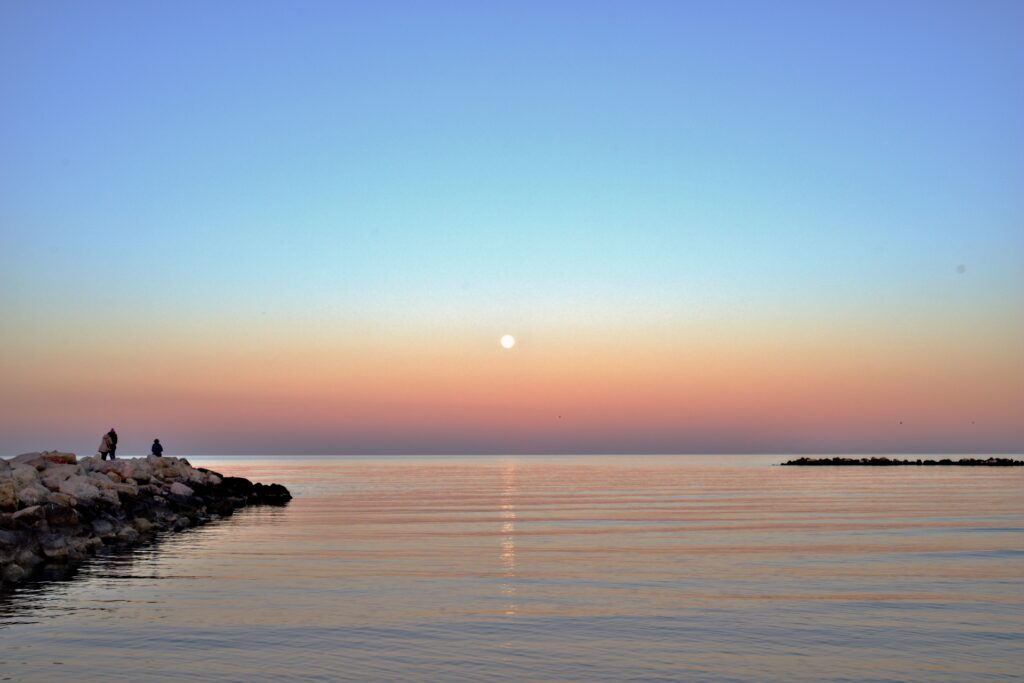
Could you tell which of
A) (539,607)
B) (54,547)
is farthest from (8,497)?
(539,607)

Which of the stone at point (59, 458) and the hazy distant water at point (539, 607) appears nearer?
the hazy distant water at point (539, 607)

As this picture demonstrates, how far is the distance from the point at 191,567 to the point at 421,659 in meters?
14.0

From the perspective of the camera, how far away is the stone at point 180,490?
1875 inches

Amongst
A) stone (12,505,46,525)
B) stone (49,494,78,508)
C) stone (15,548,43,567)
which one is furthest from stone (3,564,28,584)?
stone (49,494,78,508)

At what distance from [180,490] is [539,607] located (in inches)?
1348

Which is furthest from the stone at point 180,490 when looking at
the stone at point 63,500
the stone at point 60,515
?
the stone at point 60,515

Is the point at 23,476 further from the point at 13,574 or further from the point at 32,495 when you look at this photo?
the point at 13,574

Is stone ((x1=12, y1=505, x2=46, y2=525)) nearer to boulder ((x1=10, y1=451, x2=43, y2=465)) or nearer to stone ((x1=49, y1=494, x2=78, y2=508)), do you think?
stone ((x1=49, y1=494, x2=78, y2=508))

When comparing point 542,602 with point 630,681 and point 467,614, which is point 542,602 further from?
point 630,681

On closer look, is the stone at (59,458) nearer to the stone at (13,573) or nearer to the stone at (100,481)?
the stone at (100,481)

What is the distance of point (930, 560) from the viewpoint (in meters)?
26.7

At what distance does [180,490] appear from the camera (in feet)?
158

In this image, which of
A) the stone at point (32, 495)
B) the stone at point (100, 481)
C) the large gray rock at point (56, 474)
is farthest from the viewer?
the stone at point (100, 481)

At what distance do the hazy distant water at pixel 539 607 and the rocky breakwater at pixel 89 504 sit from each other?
69.7 inches
